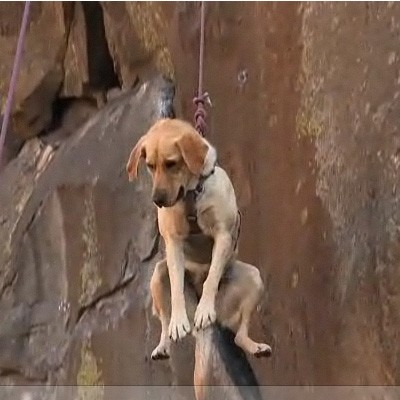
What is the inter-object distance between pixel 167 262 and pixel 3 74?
Result: 7.83 feet

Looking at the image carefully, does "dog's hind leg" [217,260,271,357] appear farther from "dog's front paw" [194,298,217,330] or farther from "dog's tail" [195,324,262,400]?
"dog's front paw" [194,298,217,330]

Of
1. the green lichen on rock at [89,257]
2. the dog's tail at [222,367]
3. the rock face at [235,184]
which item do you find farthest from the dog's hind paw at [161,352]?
the green lichen on rock at [89,257]

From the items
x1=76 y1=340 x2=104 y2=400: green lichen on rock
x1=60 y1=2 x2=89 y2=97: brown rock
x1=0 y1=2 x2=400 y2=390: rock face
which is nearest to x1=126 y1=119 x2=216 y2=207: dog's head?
x1=0 y1=2 x2=400 y2=390: rock face

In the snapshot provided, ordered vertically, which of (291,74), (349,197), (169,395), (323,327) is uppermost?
(291,74)

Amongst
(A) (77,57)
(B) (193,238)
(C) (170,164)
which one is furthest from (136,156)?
(A) (77,57)

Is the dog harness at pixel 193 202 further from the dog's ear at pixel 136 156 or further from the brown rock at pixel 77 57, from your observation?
the brown rock at pixel 77 57

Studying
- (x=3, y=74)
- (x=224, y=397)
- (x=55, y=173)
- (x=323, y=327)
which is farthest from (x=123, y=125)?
(x=224, y=397)

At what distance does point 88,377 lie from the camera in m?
3.50

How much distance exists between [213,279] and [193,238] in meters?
0.11

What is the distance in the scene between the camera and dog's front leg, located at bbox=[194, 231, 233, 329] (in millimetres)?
1909

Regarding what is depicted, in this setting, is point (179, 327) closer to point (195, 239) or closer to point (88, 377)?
point (195, 239)

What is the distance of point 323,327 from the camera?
284 cm

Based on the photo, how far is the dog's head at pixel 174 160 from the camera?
73.7 inches

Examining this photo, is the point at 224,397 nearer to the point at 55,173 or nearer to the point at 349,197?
the point at 349,197
